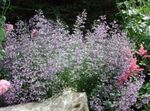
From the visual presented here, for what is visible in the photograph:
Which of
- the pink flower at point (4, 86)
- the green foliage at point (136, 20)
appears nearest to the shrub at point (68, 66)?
the pink flower at point (4, 86)

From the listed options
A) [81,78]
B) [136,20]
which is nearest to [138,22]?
[136,20]

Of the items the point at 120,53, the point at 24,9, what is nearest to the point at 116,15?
the point at 24,9

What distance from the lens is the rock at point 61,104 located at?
12.1 feet

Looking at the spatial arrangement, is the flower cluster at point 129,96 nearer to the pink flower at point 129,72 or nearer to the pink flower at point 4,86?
the pink flower at point 129,72

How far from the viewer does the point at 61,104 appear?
3713 mm

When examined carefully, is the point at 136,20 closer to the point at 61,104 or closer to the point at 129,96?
the point at 129,96

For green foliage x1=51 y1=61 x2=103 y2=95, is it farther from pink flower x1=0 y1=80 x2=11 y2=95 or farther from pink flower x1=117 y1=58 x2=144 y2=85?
pink flower x1=0 y1=80 x2=11 y2=95

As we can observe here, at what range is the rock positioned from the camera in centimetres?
370

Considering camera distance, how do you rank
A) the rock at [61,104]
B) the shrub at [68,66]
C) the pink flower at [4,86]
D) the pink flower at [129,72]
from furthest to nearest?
1. the pink flower at [129,72]
2. the shrub at [68,66]
3. the pink flower at [4,86]
4. the rock at [61,104]

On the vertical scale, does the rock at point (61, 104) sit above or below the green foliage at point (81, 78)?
below

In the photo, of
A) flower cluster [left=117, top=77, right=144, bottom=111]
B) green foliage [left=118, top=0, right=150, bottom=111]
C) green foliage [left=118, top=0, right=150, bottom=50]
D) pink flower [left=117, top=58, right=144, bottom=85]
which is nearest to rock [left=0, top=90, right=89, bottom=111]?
flower cluster [left=117, top=77, right=144, bottom=111]

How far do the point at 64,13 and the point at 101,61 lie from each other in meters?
1.62

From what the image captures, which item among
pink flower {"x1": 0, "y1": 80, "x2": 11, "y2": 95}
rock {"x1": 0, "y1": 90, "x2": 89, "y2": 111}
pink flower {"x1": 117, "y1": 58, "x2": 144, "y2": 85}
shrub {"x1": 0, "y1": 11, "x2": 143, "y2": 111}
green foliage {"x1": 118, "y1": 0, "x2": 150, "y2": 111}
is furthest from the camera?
green foliage {"x1": 118, "y1": 0, "x2": 150, "y2": 111}

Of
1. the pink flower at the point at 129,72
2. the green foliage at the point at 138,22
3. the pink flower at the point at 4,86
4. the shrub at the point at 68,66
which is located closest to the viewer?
the pink flower at the point at 4,86
